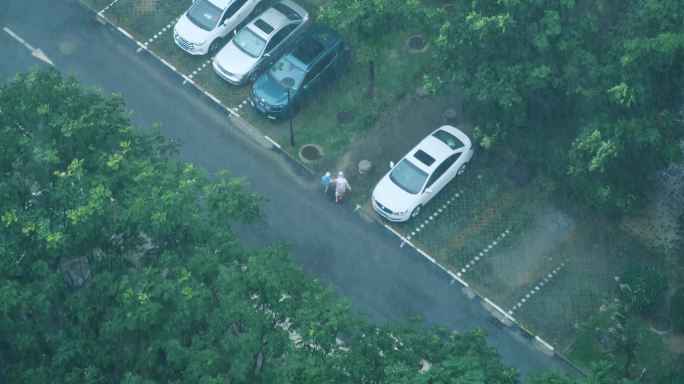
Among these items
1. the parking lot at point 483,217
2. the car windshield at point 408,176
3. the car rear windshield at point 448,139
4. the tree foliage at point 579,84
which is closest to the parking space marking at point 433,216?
the parking lot at point 483,217

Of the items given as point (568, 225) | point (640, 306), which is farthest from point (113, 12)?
point (640, 306)

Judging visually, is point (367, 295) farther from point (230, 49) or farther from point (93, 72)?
point (93, 72)

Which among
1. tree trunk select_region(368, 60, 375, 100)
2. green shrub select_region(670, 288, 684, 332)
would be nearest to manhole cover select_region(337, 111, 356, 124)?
tree trunk select_region(368, 60, 375, 100)

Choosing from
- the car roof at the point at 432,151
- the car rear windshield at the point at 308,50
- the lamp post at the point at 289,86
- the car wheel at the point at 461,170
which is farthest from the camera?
the car rear windshield at the point at 308,50

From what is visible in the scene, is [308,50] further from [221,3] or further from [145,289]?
[145,289]

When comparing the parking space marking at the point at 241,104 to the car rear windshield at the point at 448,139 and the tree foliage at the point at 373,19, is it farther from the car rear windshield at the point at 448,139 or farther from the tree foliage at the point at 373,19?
the car rear windshield at the point at 448,139
